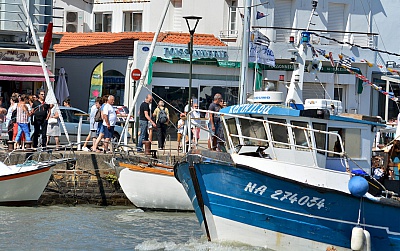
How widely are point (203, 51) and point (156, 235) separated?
15608 millimetres

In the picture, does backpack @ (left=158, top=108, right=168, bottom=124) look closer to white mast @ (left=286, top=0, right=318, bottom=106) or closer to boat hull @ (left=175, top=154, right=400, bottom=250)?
white mast @ (left=286, top=0, right=318, bottom=106)

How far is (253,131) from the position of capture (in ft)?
53.9

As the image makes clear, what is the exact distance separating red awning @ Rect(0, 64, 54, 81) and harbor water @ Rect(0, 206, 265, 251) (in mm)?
8014

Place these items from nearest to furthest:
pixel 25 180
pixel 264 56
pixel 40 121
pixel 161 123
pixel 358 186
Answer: pixel 358 186 → pixel 25 180 → pixel 40 121 → pixel 161 123 → pixel 264 56

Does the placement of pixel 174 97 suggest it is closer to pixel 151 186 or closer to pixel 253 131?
pixel 151 186

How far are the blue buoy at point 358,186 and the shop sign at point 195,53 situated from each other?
1849cm

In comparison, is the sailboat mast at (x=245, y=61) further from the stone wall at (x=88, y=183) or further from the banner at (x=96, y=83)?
the banner at (x=96, y=83)

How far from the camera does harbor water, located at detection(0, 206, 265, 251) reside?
17.1 m

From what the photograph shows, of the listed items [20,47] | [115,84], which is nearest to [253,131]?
[20,47]

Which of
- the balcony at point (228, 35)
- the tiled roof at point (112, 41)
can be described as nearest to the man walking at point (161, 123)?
the tiled roof at point (112, 41)

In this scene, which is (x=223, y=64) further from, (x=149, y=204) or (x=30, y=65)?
(x=149, y=204)

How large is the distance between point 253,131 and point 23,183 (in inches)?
267

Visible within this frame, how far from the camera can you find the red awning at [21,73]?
29172 mm

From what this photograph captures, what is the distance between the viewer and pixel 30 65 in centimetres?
2984
